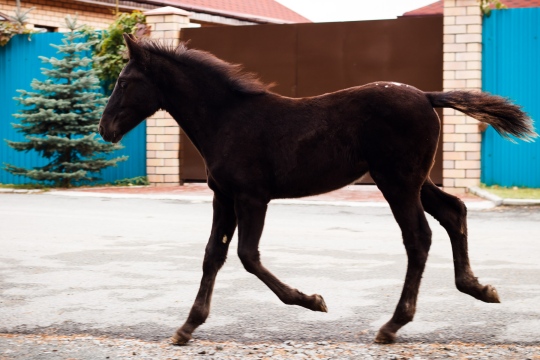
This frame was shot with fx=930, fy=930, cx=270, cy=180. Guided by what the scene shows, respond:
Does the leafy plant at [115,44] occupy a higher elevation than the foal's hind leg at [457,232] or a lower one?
higher

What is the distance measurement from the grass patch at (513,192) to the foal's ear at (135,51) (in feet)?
30.4

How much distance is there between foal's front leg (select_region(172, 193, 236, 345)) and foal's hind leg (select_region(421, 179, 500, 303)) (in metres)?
1.28

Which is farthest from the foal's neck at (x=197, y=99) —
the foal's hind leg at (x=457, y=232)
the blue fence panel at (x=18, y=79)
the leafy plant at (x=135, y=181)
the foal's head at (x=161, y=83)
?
the blue fence panel at (x=18, y=79)

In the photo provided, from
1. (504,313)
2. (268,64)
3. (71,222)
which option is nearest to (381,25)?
(268,64)

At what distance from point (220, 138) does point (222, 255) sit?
73 centimetres

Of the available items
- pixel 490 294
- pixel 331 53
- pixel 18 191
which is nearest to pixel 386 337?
pixel 490 294

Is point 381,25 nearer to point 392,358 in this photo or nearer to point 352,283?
point 352,283

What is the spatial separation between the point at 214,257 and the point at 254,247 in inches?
13.3

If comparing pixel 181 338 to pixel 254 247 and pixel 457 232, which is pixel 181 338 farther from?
pixel 457 232

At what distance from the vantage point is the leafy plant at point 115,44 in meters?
18.5

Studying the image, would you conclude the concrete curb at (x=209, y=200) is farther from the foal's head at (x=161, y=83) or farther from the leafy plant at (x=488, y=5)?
the foal's head at (x=161, y=83)

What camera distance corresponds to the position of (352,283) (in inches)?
300

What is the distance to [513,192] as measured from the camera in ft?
49.5

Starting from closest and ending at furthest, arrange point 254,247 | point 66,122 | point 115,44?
point 254,247 → point 66,122 → point 115,44
